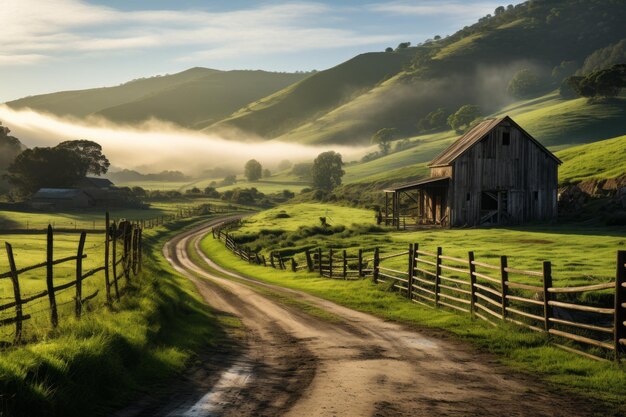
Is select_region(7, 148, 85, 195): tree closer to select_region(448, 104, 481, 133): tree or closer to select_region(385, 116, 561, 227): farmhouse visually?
select_region(385, 116, 561, 227): farmhouse

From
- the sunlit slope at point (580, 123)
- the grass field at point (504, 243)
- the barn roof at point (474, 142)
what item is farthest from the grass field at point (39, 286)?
the sunlit slope at point (580, 123)

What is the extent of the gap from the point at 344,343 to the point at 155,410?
697cm

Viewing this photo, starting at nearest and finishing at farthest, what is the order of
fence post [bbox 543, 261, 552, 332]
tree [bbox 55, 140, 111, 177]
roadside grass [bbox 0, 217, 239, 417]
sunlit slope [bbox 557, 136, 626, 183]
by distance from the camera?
roadside grass [bbox 0, 217, 239, 417]
fence post [bbox 543, 261, 552, 332]
sunlit slope [bbox 557, 136, 626, 183]
tree [bbox 55, 140, 111, 177]

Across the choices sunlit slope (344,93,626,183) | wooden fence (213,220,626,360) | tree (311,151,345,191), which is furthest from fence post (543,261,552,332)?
tree (311,151,345,191)

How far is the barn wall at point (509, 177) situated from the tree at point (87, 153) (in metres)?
95.5

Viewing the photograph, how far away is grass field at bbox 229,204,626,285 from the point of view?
91.0 ft

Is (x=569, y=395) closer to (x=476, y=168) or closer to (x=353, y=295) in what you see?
(x=353, y=295)

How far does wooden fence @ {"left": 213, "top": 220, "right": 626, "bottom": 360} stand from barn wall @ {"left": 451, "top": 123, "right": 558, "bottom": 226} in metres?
19.3

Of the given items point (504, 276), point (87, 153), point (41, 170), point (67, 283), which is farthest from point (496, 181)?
point (87, 153)

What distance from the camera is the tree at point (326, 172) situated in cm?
15775

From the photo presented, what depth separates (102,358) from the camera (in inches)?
416

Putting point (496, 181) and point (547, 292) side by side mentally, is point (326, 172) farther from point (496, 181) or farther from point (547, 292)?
point (547, 292)

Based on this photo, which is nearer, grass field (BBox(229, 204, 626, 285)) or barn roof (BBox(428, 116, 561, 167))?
grass field (BBox(229, 204, 626, 285))

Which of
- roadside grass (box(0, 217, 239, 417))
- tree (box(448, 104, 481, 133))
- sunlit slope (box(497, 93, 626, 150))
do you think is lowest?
roadside grass (box(0, 217, 239, 417))
